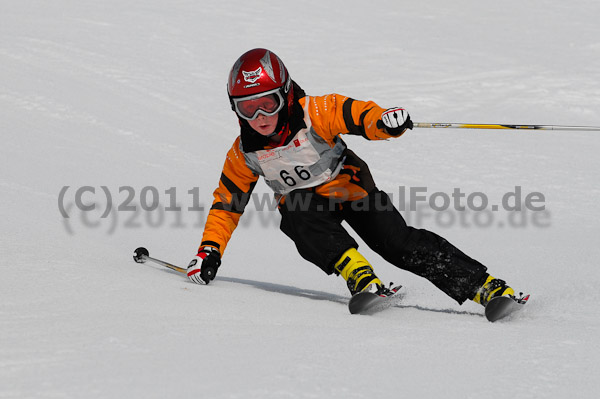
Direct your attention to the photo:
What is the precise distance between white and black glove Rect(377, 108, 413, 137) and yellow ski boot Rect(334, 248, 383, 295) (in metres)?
0.67

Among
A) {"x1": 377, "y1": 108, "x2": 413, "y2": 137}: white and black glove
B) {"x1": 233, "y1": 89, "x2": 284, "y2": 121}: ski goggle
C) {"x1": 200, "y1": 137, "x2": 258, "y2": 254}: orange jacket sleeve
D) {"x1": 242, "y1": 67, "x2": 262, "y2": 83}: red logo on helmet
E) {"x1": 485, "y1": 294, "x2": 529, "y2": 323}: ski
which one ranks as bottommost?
{"x1": 485, "y1": 294, "x2": 529, "y2": 323}: ski

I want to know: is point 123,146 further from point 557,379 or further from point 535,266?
point 557,379

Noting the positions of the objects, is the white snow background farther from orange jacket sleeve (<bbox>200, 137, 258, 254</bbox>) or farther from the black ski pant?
orange jacket sleeve (<bbox>200, 137, 258, 254</bbox>)

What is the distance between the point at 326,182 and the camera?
12.5ft

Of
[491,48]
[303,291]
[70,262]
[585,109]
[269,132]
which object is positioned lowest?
[303,291]

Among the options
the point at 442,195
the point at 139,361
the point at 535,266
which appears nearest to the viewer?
the point at 139,361

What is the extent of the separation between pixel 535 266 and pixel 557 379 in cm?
329

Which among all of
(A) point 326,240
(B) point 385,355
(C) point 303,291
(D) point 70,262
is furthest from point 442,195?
(B) point 385,355

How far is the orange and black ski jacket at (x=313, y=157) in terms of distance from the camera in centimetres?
361

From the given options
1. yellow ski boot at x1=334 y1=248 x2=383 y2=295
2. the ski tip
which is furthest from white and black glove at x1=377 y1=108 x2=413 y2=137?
the ski tip

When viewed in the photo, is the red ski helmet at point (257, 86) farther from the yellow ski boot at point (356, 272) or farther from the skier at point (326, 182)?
the yellow ski boot at point (356, 272)

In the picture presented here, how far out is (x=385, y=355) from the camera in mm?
2287

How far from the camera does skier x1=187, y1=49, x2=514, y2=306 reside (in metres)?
3.55

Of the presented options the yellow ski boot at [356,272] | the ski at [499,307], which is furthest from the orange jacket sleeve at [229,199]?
the ski at [499,307]
